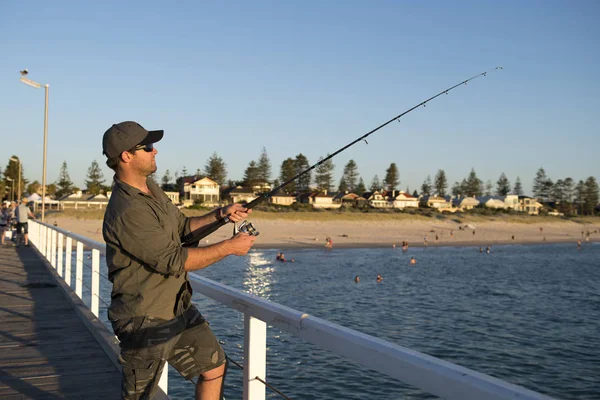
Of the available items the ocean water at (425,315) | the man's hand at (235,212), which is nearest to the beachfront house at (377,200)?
the ocean water at (425,315)

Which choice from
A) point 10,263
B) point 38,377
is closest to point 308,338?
point 38,377

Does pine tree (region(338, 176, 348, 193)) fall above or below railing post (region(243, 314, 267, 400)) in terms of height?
above

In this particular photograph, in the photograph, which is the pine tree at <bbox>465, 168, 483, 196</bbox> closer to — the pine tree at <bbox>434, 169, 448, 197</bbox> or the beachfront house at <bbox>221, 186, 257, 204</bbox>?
Result: the pine tree at <bbox>434, 169, 448, 197</bbox>

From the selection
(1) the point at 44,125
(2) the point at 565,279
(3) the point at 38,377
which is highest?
(1) the point at 44,125

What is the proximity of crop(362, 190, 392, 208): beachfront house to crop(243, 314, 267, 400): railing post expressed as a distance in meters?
97.0

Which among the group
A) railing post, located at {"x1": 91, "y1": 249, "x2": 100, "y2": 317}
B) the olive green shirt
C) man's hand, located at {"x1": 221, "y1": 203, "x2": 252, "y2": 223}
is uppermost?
man's hand, located at {"x1": 221, "y1": 203, "x2": 252, "y2": 223}

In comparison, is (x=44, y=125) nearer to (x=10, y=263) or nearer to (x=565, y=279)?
(x=10, y=263)

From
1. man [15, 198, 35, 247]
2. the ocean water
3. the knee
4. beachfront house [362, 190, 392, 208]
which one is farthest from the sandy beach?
beachfront house [362, 190, 392, 208]

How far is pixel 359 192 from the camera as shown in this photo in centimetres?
11462

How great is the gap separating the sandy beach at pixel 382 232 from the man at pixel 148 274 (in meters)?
30.7

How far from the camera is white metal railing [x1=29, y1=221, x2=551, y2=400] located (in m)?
1.31

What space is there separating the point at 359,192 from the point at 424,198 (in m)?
18.5

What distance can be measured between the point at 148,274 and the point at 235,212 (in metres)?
0.59

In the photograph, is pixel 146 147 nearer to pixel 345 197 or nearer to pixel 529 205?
pixel 345 197
